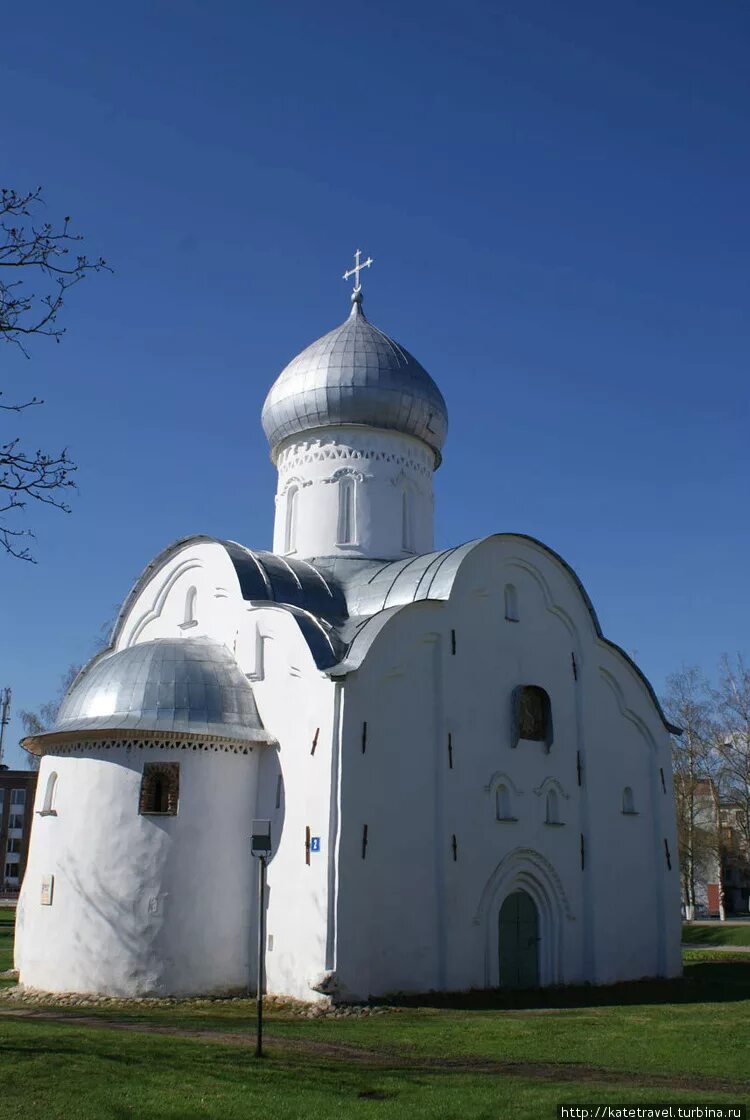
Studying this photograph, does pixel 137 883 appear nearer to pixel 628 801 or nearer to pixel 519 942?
pixel 519 942

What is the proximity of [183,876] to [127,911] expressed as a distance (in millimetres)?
786

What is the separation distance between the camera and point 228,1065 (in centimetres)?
805

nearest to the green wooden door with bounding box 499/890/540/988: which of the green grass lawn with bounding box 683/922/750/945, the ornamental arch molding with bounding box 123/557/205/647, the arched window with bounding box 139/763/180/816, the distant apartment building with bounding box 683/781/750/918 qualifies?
the arched window with bounding box 139/763/180/816

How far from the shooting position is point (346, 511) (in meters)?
17.9

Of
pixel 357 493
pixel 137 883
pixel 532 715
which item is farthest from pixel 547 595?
pixel 137 883

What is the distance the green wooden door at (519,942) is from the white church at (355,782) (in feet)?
0.12

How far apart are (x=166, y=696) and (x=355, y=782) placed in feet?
9.43

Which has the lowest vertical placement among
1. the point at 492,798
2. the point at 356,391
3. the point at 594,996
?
the point at 594,996

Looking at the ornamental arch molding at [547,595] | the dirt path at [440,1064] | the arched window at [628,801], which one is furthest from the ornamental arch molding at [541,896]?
the dirt path at [440,1064]

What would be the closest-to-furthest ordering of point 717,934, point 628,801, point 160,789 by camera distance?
point 160,789 → point 628,801 → point 717,934

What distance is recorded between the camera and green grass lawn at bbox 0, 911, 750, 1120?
22.2 feet

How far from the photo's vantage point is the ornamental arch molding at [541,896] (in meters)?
14.1

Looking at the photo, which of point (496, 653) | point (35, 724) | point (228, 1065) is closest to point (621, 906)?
point (496, 653)

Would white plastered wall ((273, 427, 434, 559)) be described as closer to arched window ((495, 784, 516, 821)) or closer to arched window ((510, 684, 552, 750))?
arched window ((510, 684, 552, 750))
